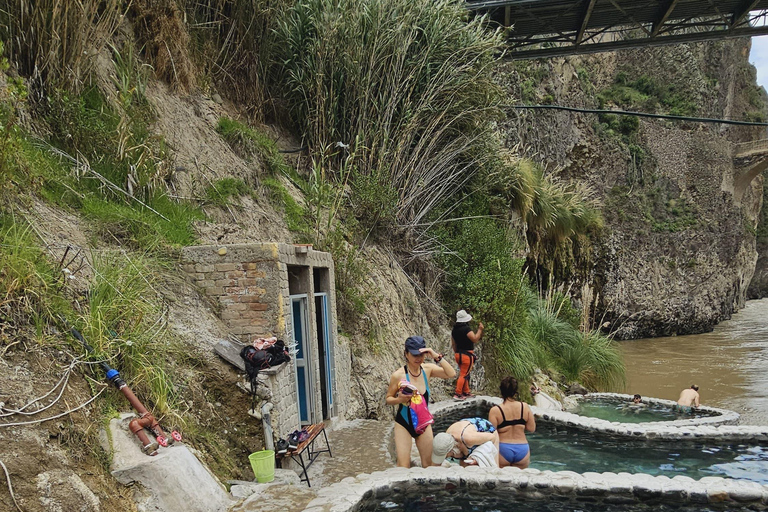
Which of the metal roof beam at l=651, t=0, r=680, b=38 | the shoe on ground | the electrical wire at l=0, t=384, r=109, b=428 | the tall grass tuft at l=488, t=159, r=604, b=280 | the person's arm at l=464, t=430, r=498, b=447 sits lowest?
the person's arm at l=464, t=430, r=498, b=447

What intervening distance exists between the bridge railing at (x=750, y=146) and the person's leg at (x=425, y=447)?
99.6 feet

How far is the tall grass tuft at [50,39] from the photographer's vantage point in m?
5.60

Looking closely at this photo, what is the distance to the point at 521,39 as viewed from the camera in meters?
13.8

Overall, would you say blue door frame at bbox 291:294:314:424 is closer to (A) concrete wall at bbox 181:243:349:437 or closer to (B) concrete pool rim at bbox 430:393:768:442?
(A) concrete wall at bbox 181:243:349:437

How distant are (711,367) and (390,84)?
12252mm

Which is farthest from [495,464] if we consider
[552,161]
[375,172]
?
[552,161]

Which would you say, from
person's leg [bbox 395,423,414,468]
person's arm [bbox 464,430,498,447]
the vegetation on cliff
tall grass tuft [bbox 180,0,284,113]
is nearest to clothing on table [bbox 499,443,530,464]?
person's arm [bbox 464,430,498,447]

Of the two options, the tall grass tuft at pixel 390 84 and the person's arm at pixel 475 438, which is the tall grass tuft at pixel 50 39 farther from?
the person's arm at pixel 475 438

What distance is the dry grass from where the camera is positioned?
306 inches

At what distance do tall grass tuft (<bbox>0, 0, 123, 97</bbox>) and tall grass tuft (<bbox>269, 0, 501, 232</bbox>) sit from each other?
3.74 metres

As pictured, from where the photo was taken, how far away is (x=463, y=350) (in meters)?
8.39

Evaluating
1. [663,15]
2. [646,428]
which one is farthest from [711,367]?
[646,428]

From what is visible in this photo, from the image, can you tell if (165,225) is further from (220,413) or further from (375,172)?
(375,172)

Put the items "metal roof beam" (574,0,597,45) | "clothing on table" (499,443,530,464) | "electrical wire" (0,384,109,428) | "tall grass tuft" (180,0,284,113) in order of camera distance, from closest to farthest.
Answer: "electrical wire" (0,384,109,428)
"clothing on table" (499,443,530,464)
"tall grass tuft" (180,0,284,113)
"metal roof beam" (574,0,597,45)
